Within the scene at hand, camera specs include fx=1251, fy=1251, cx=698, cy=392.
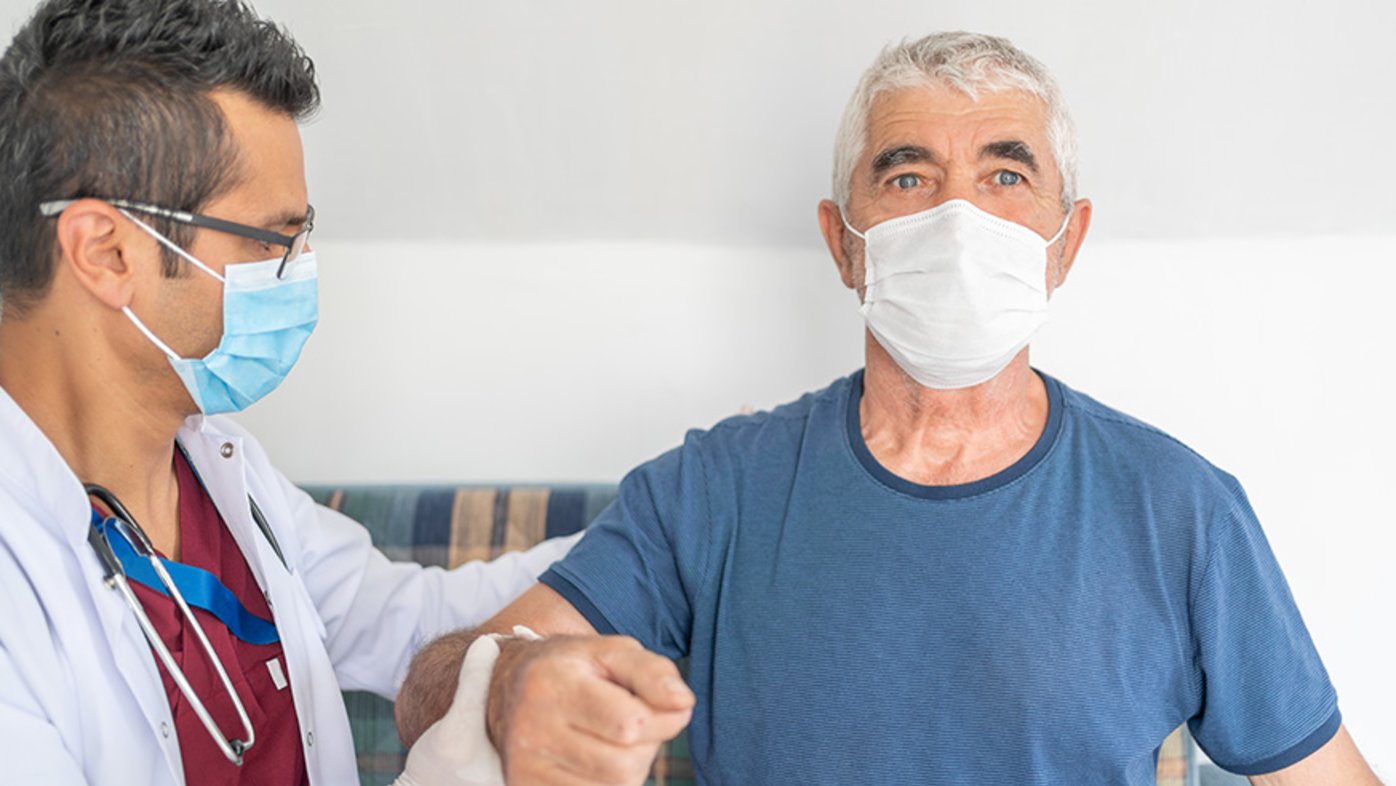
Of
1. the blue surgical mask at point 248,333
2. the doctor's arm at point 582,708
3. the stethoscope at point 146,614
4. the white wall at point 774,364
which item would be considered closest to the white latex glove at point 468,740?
the doctor's arm at point 582,708

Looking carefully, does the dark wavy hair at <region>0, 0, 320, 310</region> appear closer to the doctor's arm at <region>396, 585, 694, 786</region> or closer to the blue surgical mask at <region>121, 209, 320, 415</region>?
the blue surgical mask at <region>121, 209, 320, 415</region>

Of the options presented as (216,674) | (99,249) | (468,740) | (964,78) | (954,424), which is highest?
(964,78)

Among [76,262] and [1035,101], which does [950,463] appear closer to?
Result: [1035,101]

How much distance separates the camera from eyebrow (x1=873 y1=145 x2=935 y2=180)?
1491 mm

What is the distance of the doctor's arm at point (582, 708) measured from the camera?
93 centimetres

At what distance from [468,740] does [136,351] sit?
0.56 metres

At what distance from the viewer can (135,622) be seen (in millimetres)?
1326

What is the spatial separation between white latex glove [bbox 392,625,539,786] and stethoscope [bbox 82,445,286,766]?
0.31m

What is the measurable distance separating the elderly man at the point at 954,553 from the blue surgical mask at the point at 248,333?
0.36 m

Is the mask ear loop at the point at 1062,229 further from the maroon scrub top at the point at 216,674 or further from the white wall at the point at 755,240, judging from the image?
the maroon scrub top at the point at 216,674

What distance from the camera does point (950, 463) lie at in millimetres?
1512

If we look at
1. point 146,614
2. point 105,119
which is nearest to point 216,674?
point 146,614

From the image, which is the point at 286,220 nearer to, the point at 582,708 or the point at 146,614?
the point at 146,614

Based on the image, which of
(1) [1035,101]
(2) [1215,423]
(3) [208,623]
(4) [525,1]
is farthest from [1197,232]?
(3) [208,623]
